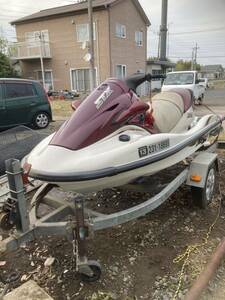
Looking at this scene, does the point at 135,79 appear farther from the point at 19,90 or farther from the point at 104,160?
the point at 19,90

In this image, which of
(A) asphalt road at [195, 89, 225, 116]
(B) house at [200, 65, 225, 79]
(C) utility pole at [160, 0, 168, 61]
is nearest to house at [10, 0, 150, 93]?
(C) utility pole at [160, 0, 168, 61]

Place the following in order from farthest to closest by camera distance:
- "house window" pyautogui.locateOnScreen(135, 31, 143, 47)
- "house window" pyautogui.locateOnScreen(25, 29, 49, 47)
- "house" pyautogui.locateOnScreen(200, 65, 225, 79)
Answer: "house" pyautogui.locateOnScreen(200, 65, 225, 79) → "house window" pyautogui.locateOnScreen(135, 31, 143, 47) → "house window" pyautogui.locateOnScreen(25, 29, 49, 47)

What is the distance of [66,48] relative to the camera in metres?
22.5

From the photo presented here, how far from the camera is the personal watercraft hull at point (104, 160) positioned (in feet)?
7.74

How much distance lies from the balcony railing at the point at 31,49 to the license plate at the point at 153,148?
70.1 ft

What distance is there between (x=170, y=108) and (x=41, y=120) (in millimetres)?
6401

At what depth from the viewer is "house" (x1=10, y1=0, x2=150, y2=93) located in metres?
21.0

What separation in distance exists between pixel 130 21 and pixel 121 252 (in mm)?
23528

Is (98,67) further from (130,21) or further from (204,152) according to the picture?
(204,152)

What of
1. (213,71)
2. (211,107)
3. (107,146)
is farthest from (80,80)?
(213,71)

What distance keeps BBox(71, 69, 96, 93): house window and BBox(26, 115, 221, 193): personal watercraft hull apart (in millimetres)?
20299

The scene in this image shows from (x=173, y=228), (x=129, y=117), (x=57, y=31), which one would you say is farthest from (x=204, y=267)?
(x=57, y=31)

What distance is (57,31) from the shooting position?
22.5 m

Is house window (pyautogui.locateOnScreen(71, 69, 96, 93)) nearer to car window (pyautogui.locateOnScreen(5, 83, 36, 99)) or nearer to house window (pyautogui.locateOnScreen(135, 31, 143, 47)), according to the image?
house window (pyautogui.locateOnScreen(135, 31, 143, 47))
